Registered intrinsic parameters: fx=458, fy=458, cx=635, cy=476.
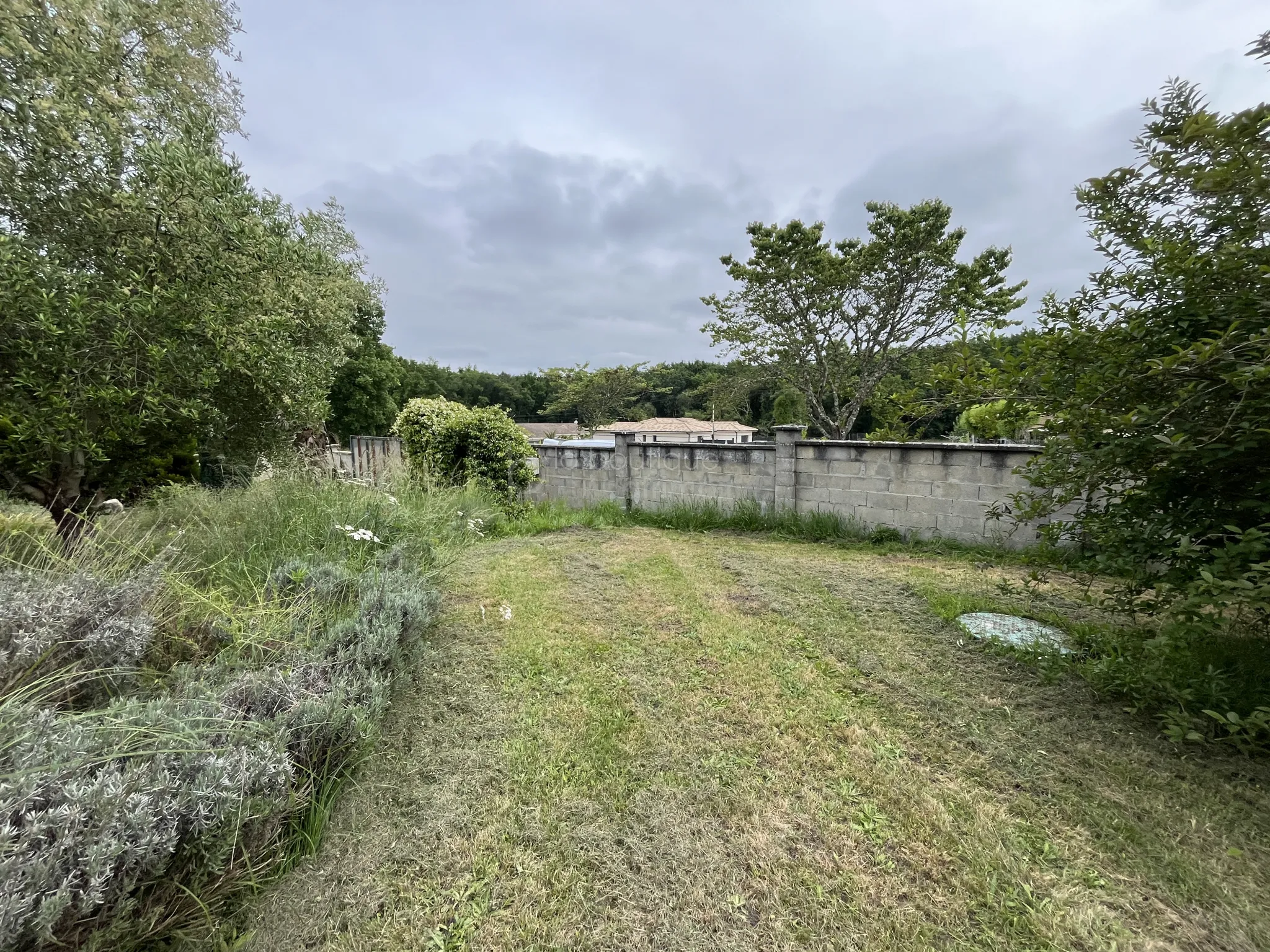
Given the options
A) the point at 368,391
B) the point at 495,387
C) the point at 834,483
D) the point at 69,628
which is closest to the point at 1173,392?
the point at 834,483

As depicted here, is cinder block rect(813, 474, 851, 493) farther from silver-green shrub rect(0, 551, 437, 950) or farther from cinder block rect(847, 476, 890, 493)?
silver-green shrub rect(0, 551, 437, 950)

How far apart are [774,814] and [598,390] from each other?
92.5 ft

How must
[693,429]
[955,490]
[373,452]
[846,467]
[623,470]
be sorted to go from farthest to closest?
[693,429] < [373,452] < [623,470] < [846,467] < [955,490]

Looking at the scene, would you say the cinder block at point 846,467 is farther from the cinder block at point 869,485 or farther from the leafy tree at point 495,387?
the leafy tree at point 495,387

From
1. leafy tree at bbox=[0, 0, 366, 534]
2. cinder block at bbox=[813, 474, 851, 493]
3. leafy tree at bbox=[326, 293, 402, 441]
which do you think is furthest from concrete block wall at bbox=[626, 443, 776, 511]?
leafy tree at bbox=[326, 293, 402, 441]

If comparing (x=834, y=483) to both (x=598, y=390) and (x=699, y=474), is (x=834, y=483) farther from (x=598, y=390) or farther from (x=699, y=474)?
(x=598, y=390)

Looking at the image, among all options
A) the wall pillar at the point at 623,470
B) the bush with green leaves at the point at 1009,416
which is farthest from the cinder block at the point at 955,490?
the wall pillar at the point at 623,470

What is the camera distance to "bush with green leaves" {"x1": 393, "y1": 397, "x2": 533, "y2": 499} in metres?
6.53

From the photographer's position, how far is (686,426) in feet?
98.5

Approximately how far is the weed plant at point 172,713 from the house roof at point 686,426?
24.7 m

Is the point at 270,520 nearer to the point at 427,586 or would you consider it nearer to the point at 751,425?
the point at 427,586

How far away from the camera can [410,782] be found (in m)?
1.61

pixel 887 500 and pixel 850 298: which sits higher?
pixel 850 298

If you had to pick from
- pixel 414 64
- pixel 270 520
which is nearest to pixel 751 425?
pixel 414 64
